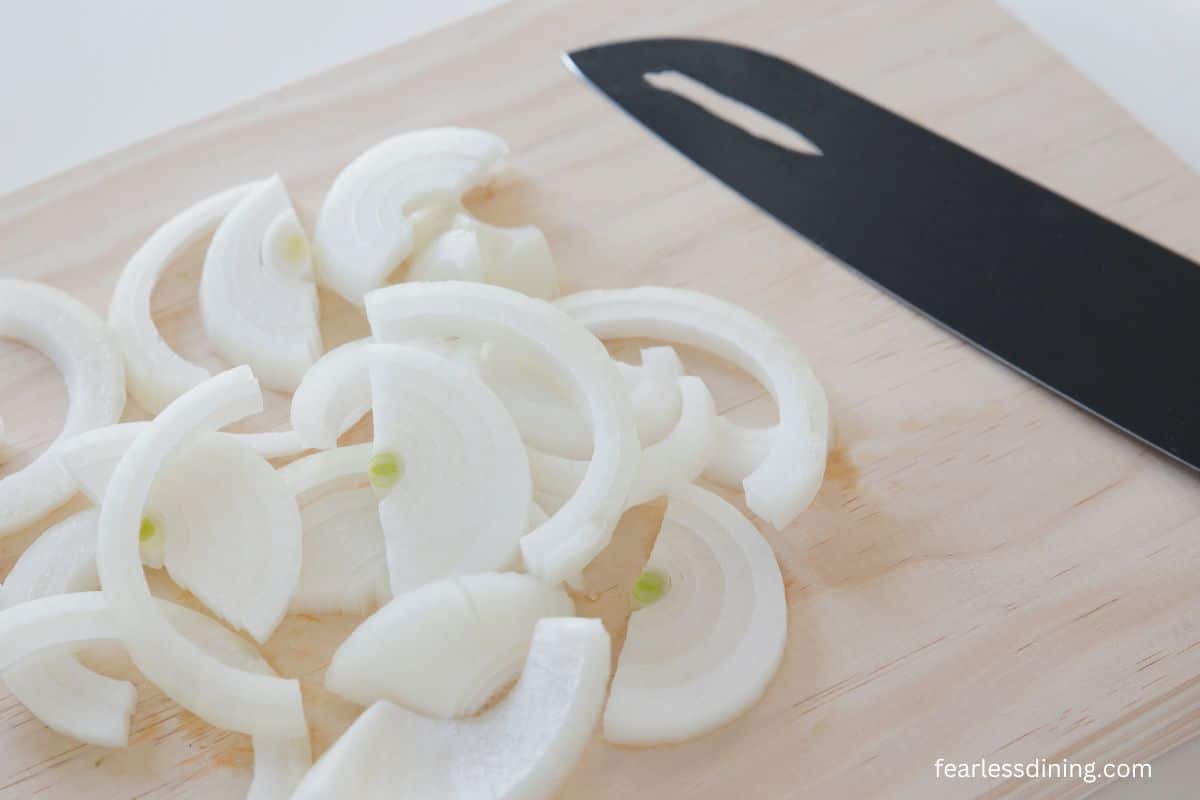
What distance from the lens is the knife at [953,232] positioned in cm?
142

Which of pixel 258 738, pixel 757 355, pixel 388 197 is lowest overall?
pixel 258 738

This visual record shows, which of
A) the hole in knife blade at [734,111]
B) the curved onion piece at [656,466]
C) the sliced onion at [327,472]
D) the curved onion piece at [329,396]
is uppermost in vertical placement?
the hole in knife blade at [734,111]

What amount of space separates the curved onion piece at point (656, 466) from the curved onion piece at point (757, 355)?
59 millimetres

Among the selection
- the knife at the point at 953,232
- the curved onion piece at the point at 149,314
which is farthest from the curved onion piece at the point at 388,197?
the knife at the point at 953,232

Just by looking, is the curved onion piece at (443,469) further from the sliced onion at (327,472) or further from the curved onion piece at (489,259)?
the curved onion piece at (489,259)

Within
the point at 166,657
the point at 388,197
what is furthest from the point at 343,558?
the point at 388,197

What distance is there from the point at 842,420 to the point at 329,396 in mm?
531

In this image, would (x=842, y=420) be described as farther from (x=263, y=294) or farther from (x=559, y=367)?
(x=263, y=294)

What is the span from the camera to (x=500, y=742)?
1.17 metres

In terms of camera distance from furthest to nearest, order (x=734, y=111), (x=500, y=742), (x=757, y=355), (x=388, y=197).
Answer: (x=734, y=111) → (x=388, y=197) → (x=757, y=355) → (x=500, y=742)

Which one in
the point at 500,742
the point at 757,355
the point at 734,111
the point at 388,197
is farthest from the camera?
the point at 734,111

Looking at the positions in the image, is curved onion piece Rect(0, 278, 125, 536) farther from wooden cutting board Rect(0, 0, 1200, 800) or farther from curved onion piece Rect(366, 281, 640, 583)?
curved onion piece Rect(366, 281, 640, 583)

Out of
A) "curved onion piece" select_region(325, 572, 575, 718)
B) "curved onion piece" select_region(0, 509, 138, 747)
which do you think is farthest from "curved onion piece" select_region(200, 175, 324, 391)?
"curved onion piece" select_region(325, 572, 575, 718)

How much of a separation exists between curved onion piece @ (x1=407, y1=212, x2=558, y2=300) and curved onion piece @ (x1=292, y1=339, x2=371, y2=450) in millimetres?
150
